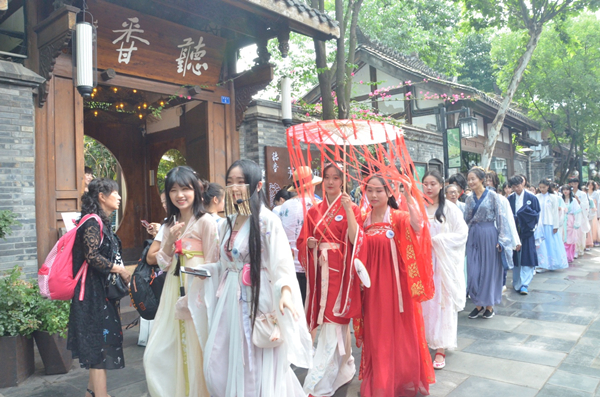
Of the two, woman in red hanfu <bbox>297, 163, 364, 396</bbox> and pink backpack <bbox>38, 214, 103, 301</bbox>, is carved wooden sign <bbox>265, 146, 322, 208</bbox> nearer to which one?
woman in red hanfu <bbox>297, 163, 364, 396</bbox>

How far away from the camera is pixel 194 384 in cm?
304

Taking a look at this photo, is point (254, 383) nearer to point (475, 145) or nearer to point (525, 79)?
point (475, 145)

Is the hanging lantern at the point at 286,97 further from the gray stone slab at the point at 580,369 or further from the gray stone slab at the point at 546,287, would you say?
the gray stone slab at the point at 580,369

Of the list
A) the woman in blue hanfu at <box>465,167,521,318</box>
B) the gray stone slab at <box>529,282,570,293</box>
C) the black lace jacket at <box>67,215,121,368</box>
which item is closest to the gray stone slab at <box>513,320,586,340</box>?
the woman in blue hanfu at <box>465,167,521,318</box>

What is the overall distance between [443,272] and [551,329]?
191cm

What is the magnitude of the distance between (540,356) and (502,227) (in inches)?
74.6

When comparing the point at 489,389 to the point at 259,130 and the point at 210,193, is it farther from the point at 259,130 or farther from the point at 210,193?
the point at 259,130

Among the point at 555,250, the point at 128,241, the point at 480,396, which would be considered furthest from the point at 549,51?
the point at 480,396

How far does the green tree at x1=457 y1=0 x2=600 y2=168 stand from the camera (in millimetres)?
11250

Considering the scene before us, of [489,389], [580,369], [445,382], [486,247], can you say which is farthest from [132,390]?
[486,247]

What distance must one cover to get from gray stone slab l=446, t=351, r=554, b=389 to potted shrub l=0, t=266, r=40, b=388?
3.81m

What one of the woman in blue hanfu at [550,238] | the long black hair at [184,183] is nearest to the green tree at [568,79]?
the woman in blue hanfu at [550,238]

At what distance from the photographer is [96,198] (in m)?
3.46

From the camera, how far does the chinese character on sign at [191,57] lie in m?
6.90
